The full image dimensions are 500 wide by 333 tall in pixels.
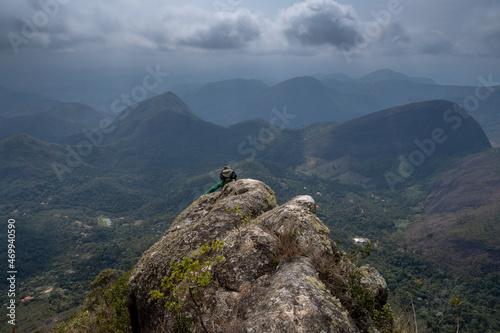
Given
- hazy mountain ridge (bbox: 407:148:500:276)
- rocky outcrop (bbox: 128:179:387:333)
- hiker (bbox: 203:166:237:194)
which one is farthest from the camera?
hazy mountain ridge (bbox: 407:148:500:276)

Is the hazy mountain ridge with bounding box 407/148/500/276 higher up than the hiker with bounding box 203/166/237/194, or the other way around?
the hiker with bounding box 203/166/237/194

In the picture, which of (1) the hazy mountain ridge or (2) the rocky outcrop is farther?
(1) the hazy mountain ridge

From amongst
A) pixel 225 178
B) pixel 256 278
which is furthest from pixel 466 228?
pixel 256 278

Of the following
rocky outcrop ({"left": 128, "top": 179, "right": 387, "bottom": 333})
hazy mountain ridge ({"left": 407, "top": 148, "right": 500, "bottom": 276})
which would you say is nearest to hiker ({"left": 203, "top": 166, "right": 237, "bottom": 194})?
rocky outcrop ({"left": 128, "top": 179, "right": 387, "bottom": 333})

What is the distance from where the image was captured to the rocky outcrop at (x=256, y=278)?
4.39 meters

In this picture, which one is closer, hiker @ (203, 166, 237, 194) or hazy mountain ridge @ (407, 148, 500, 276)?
hiker @ (203, 166, 237, 194)

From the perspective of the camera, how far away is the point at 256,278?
5996 mm

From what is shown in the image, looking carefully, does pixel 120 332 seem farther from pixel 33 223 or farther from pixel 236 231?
pixel 33 223

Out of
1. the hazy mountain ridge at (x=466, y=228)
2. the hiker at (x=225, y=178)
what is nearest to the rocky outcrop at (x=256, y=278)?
the hiker at (x=225, y=178)

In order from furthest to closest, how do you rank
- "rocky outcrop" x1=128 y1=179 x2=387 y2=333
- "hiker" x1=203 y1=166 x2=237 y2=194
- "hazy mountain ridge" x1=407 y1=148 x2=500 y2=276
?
"hazy mountain ridge" x1=407 y1=148 x2=500 y2=276, "hiker" x1=203 y1=166 x2=237 y2=194, "rocky outcrop" x1=128 y1=179 x2=387 y2=333

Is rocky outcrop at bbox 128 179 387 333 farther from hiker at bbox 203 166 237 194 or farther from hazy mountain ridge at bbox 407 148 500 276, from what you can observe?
hazy mountain ridge at bbox 407 148 500 276

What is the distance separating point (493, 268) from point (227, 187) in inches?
5743

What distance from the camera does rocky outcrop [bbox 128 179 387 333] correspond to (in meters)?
4.39

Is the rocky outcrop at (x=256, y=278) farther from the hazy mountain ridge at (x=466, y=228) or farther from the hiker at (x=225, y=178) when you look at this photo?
the hazy mountain ridge at (x=466, y=228)
